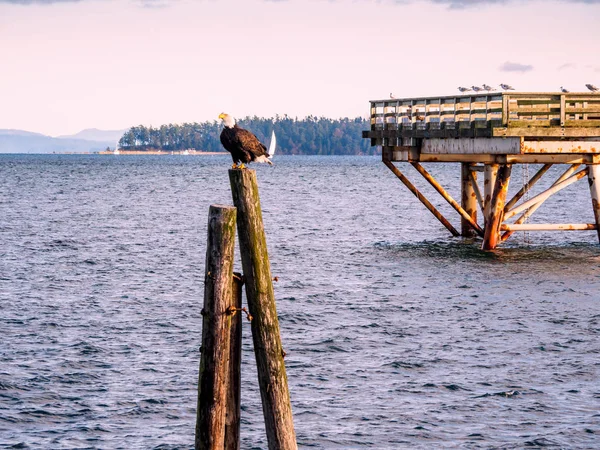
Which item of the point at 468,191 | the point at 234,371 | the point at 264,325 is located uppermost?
the point at 468,191

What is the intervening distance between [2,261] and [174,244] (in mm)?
8661

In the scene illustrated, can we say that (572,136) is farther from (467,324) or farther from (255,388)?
(255,388)

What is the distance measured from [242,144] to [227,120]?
1499 mm

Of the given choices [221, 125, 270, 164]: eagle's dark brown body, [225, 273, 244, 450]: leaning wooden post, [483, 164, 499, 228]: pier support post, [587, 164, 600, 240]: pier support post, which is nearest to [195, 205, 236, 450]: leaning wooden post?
[225, 273, 244, 450]: leaning wooden post

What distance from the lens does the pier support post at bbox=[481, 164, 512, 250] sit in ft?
95.3

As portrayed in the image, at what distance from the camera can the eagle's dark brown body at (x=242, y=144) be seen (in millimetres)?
15953

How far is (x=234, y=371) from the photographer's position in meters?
10.4

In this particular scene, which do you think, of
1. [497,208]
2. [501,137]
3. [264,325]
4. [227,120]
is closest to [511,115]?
[501,137]

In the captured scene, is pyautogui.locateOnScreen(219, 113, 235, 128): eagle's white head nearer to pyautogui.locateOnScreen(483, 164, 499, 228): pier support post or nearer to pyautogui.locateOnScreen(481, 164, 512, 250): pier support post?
pyautogui.locateOnScreen(481, 164, 512, 250): pier support post

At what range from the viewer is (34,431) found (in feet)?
47.9

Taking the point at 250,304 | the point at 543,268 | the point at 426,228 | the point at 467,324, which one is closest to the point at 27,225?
the point at 426,228

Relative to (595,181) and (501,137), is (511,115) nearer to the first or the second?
(501,137)

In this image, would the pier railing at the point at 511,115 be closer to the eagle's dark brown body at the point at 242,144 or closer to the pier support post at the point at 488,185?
the pier support post at the point at 488,185

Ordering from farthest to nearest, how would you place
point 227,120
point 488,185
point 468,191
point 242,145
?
point 468,191 < point 488,185 < point 227,120 < point 242,145
